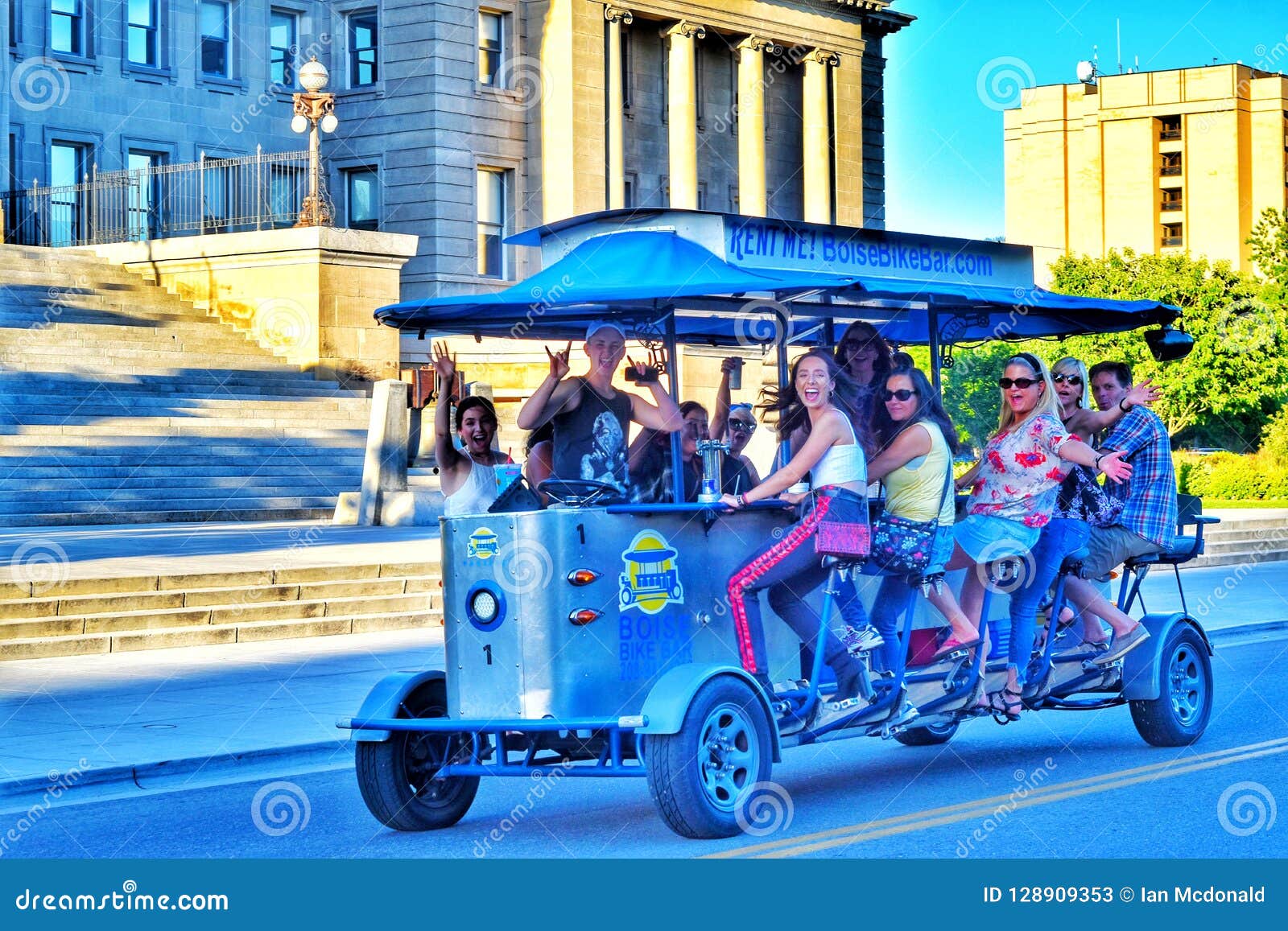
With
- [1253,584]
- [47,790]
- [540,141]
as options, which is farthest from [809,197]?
[47,790]

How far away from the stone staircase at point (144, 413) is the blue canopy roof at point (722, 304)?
1599cm

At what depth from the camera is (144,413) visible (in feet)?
94.5

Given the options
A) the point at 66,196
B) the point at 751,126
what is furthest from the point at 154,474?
the point at 751,126

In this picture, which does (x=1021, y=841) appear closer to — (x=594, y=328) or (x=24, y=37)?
(x=594, y=328)

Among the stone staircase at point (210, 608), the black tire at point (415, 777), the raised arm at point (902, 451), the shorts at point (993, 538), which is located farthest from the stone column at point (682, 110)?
the black tire at point (415, 777)

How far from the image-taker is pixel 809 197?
183ft

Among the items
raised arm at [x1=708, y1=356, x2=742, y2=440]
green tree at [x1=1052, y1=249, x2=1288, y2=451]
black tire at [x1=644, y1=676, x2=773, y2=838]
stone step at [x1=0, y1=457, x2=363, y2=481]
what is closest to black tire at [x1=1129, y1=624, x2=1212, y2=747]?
raised arm at [x1=708, y1=356, x2=742, y2=440]

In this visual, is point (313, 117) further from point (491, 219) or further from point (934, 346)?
point (934, 346)

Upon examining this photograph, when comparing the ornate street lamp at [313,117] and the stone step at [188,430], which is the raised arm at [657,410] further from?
the ornate street lamp at [313,117]

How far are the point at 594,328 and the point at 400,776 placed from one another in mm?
2279

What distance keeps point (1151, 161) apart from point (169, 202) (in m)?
102

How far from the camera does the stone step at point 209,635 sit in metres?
15.0

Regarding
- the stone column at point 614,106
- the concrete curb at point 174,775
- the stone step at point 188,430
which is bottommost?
the concrete curb at point 174,775

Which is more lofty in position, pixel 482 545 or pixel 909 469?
pixel 909 469
